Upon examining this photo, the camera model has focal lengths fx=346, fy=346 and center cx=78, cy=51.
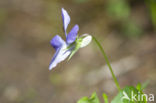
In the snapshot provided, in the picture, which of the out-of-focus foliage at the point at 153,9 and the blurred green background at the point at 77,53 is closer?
the blurred green background at the point at 77,53

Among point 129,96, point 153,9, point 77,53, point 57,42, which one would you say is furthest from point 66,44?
point 153,9

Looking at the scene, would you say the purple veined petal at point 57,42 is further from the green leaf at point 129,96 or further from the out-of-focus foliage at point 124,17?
the out-of-focus foliage at point 124,17

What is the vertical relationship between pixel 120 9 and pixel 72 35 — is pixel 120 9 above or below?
below

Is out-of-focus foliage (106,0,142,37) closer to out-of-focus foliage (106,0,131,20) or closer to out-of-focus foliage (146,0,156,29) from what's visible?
out-of-focus foliage (106,0,131,20)

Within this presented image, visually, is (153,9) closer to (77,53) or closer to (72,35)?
(77,53)

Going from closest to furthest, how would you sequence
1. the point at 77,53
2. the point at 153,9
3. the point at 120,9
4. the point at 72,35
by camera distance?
1. the point at 72,35
2. the point at 153,9
3. the point at 77,53
4. the point at 120,9

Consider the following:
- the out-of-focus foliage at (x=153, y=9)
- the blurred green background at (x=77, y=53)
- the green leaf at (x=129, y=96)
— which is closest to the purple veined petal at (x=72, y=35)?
the green leaf at (x=129, y=96)

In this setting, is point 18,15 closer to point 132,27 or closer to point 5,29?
point 5,29
